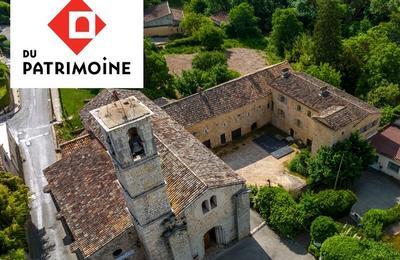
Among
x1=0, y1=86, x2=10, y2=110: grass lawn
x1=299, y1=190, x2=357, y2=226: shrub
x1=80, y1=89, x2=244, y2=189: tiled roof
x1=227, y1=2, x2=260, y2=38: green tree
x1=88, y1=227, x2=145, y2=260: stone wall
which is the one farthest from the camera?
x1=227, y1=2, x2=260, y2=38: green tree

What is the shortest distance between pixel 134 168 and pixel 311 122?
28849 mm

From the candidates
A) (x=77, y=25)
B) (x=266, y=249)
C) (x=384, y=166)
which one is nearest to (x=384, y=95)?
(x=384, y=166)

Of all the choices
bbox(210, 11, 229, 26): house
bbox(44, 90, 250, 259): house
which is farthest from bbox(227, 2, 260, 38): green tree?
bbox(44, 90, 250, 259): house

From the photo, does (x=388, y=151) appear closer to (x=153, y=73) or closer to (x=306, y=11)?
(x=153, y=73)

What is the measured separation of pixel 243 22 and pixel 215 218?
60535 millimetres

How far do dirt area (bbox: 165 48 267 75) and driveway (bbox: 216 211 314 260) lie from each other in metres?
37.9

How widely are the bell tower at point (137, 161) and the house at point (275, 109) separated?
1901 centimetres

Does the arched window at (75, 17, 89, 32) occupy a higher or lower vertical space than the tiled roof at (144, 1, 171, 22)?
lower

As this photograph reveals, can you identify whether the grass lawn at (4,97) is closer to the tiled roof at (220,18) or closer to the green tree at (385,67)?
the tiled roof at (220,18)

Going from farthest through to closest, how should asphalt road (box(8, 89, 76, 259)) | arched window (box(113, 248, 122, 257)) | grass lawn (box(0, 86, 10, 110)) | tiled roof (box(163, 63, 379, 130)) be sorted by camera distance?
grass lawn (box(0, 86, 10, 110)) → tiled roof (box(163, 63, 379, 130)) → asphalt road (box(8, 89, 76, 259)) → arched window (box(113, 248, 122, 257))

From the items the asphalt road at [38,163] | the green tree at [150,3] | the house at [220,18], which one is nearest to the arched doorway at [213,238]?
the asphalt road at [38,163]

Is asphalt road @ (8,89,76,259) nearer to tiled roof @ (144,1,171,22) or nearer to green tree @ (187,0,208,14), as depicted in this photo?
tiled roof @ (144,1,171,22)

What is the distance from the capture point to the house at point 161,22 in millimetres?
92062

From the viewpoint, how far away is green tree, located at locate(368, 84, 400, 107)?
195 ft
